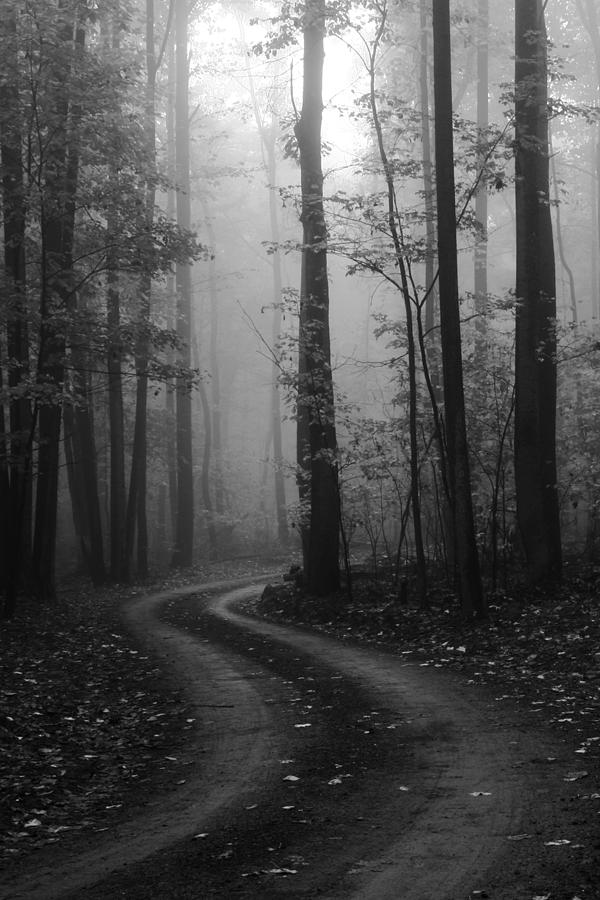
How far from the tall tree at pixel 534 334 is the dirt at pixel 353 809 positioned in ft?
15.8

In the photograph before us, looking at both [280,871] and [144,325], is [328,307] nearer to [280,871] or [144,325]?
Answer: [144,325]

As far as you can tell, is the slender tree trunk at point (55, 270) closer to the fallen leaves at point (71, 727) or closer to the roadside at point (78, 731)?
the roadside at point (78, 731)

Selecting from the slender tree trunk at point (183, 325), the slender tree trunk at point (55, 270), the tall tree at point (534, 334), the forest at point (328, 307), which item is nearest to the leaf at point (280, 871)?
the forest at point (328, 307)

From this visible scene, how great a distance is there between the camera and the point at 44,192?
14.5 metres

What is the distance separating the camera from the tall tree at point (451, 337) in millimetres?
12094

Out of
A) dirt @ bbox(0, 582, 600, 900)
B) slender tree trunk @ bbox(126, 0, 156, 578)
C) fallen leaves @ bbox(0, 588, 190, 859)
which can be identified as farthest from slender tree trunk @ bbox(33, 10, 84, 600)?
dirt @ bbox(0, 582, 600, 900)

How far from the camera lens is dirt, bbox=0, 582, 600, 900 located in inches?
165

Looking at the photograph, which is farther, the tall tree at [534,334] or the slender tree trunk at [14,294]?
the slender tree trunk at [14,294]

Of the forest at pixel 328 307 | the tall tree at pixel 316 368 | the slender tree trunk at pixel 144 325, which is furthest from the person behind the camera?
the slender tree trunk at pixel 144 325

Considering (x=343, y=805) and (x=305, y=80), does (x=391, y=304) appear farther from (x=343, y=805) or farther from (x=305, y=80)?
(x=343, y=805)

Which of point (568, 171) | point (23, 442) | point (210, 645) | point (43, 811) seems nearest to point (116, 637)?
point (210, 645)

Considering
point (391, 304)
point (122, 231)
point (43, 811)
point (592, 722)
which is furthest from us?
point (391, 304)

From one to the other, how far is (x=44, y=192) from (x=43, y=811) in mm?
11382

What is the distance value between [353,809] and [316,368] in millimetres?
10658
